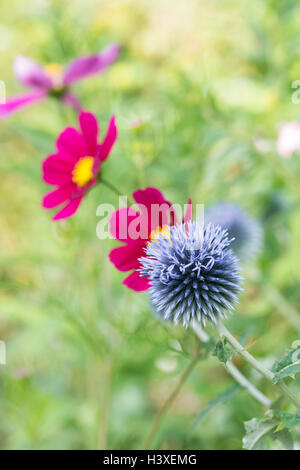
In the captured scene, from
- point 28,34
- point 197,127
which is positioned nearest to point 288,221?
point 197,127

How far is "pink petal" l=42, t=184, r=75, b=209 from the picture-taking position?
563 millimetres

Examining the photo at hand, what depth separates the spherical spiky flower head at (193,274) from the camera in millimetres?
463

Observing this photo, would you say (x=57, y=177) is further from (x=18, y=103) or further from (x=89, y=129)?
(x=18, y=103)

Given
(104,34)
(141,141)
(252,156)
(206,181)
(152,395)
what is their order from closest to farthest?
(141,141), (252,156), (206,181), (104,34), (152,395)

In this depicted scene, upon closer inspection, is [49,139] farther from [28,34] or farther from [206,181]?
[28,34]

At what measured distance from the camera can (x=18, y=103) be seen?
33.5 inches

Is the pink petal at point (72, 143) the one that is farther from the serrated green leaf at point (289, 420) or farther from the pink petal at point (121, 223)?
the serrated green leaf at point (289, 420)

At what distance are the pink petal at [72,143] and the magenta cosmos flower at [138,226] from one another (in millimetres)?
122

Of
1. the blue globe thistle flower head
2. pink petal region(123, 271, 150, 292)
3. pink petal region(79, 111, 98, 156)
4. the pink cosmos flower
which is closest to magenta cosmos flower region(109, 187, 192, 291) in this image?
pink petal region(123, 271, 150, 292)

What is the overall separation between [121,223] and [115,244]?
0.52 m

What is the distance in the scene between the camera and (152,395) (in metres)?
1.71

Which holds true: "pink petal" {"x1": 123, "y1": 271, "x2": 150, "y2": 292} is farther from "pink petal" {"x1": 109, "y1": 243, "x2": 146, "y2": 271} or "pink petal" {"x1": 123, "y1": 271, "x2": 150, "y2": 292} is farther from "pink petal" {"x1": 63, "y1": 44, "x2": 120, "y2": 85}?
"pink petal" {"x1": 63, "y1": 44, "x2": 120, "y2": 85}

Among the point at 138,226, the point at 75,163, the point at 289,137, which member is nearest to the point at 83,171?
the point at 75,163

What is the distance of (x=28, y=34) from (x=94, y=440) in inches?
47.2
